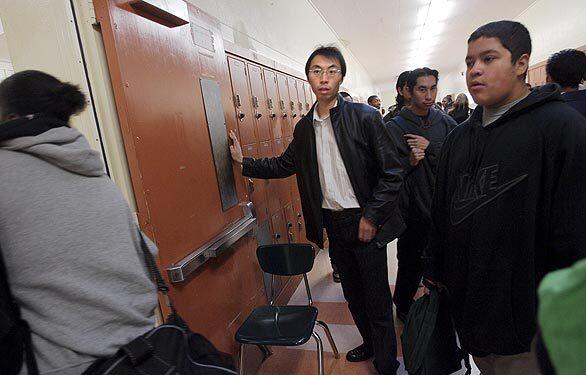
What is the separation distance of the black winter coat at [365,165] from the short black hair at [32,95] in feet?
3.91

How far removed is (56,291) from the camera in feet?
2.33

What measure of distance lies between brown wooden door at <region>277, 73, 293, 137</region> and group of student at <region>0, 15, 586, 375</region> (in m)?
1.35

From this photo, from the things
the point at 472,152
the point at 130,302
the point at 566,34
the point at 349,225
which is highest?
the point at 566,34

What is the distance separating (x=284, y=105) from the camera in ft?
10.8

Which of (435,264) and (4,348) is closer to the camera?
(4,348)

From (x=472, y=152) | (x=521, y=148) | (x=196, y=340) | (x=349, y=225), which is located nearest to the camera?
(x=196, y=340)

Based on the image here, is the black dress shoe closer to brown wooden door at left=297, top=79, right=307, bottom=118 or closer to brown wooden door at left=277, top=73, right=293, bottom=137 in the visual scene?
Answer: brown wooden door at left=277, top=73, right=293, bottom=137

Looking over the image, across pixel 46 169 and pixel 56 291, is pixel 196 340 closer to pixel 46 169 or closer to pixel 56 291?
pixel 56 291

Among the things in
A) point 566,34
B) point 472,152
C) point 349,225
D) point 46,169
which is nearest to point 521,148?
point 472,152

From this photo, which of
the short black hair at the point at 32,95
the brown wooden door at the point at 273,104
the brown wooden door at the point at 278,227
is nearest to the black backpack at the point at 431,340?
the short black hair at the point at 32,95

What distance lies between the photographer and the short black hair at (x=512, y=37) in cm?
106

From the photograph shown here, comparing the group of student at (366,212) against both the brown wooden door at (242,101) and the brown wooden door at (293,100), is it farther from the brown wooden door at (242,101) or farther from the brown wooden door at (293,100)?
the brown wooden door at (293,100)

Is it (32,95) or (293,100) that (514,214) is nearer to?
(32,95)

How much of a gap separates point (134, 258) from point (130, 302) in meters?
0.10
